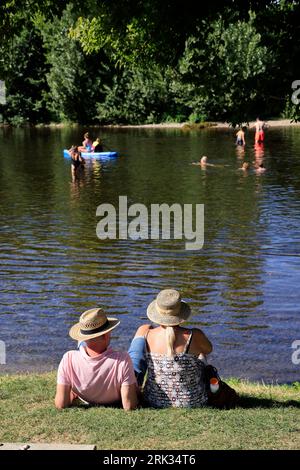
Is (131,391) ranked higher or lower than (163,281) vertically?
higher

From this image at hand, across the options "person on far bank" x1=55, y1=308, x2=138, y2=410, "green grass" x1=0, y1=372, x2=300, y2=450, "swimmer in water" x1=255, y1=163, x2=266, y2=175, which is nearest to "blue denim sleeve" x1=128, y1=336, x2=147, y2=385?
"person on far bank" x1=55, y1=308, x2=138, y2=410

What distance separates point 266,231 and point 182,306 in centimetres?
1525

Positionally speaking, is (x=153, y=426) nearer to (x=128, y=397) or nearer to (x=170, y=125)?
(x=128, y=397)

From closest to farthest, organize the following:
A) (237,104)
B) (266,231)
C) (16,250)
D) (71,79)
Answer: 1. (237,104)
2. (16,250)
3. (266,231)
4. (71,79)

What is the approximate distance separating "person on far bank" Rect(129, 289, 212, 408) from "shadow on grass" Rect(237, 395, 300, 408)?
57cm

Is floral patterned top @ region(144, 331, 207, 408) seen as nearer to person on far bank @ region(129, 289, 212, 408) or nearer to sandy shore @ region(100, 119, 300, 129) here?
person on far bank @ region(129, 289, 212, 408)

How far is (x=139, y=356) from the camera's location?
25.6ft

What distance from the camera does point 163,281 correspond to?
1678cm

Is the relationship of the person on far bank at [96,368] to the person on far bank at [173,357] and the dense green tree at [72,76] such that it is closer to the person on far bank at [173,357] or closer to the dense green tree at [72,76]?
the person on far bank at [173,357]

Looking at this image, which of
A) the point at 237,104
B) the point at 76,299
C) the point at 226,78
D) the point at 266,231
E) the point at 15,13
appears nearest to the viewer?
the point at 237,104

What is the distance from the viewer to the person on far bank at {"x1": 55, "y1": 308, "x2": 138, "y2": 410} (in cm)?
740

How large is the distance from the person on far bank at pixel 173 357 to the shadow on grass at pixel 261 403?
570 millimetres

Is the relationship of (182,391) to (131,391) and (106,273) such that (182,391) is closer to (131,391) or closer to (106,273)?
(131,391)

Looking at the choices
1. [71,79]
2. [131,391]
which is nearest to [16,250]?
[131,391]
